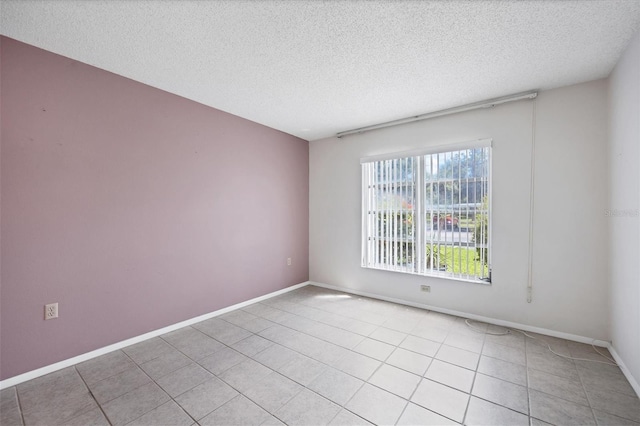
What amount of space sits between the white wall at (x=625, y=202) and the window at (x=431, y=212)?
968 millimetres

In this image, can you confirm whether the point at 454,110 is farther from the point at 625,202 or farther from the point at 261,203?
the point at 261,203

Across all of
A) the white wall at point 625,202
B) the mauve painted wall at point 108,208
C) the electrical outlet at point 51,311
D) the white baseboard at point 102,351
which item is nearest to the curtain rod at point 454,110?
the white wall at point 625,202

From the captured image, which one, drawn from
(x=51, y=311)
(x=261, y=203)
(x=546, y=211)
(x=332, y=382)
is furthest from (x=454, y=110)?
(x=51, y=311)

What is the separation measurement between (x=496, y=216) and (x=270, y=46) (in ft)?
9.49

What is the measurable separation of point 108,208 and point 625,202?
14.4ft

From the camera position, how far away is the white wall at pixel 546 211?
257cm

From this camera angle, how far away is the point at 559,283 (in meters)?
2.72

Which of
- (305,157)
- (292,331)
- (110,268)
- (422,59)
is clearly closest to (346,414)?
(292,331)

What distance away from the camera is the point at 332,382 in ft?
6.64

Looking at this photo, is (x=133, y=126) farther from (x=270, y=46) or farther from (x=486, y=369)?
(x=486, y=369)

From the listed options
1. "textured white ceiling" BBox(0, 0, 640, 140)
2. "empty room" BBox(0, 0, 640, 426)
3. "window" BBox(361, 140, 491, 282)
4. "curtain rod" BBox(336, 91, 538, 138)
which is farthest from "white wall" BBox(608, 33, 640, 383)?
"window" BBox(361, 140, 491, 282)

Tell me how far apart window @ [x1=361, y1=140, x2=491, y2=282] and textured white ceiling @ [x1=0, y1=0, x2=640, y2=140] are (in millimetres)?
816

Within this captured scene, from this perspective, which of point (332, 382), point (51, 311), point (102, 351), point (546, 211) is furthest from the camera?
point (546, 211)

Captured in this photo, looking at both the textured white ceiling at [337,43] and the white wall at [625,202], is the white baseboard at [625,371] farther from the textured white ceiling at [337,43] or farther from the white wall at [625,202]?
the textured white ceiling at [337,43]
